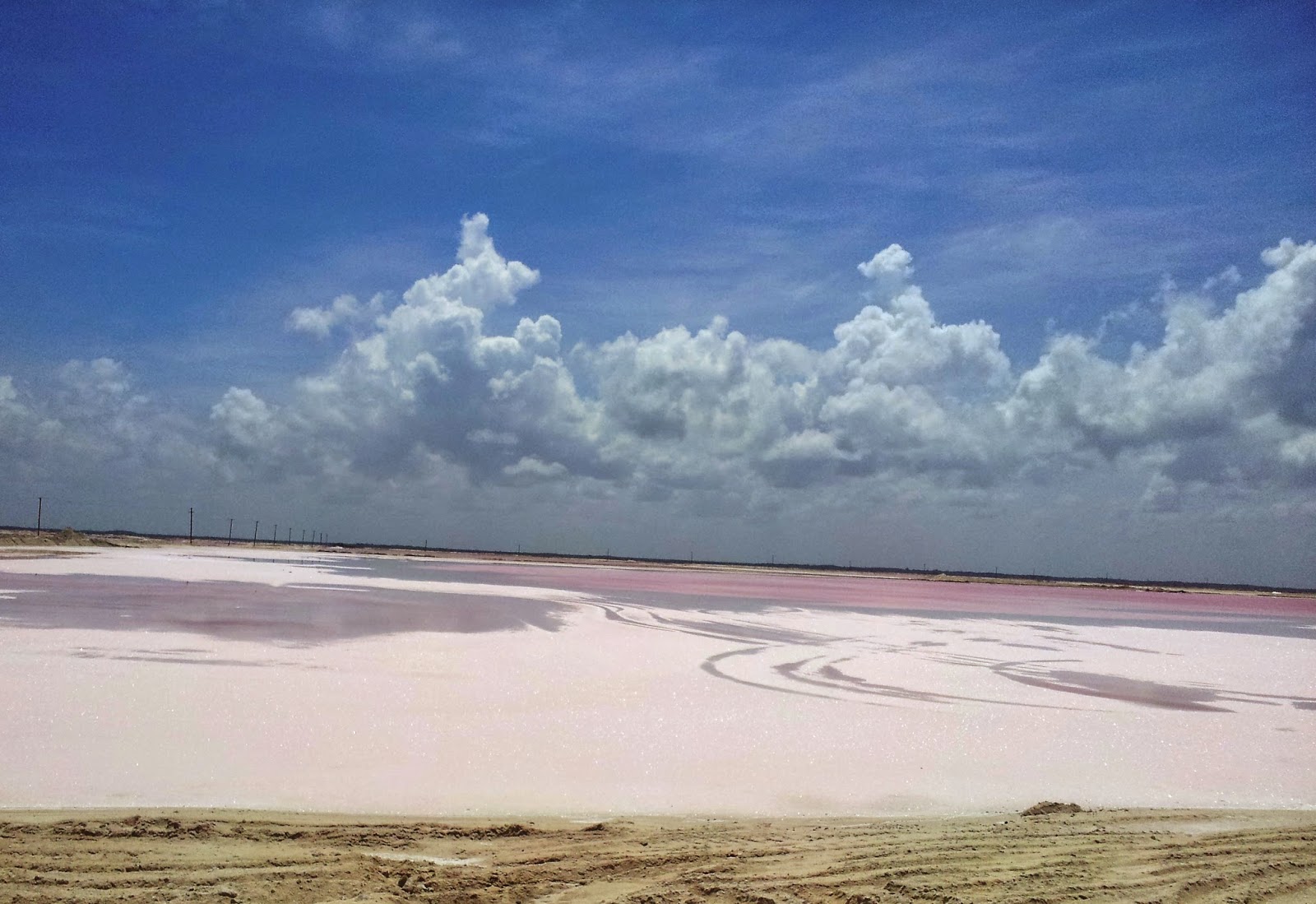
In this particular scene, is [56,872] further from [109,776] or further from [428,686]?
[428,686]

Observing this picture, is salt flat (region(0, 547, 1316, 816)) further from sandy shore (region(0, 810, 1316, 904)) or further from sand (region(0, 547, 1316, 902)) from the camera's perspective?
sandy shore (region(0, 810, 1316, 904))

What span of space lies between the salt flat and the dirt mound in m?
0.50

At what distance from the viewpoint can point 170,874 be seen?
552 cm

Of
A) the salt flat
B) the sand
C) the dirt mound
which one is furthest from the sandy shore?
the salt flat

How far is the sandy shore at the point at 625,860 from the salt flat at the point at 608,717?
29.7 inches

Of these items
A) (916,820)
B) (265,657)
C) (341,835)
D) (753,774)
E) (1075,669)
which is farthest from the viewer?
(1075,669)

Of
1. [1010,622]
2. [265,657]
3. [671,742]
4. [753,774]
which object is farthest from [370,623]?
[1010,622]

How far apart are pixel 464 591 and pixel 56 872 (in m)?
37.8

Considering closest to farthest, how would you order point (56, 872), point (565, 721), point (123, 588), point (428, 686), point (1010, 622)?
point (56, 872), point (565, 721), point (428, 686), point (123, 588), point (1010, 622)

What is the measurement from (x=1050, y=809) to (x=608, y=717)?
18.6ft

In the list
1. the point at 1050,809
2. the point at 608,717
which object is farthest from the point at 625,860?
the point at 608,717

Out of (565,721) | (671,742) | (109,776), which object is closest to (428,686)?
(565,721)

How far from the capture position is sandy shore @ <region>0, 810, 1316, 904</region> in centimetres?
549

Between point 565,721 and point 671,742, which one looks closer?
point 671,742
